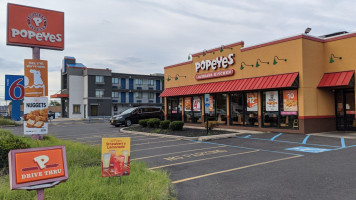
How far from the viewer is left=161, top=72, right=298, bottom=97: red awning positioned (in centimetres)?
1656

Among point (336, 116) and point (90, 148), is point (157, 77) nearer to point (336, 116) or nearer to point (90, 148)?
point (336, 116)

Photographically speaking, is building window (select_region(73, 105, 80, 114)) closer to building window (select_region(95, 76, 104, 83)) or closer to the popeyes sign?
building window (select_region(95, 76, 104, 83))

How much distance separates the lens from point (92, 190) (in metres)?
4.82

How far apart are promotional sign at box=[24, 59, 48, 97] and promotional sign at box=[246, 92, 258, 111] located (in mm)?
12812

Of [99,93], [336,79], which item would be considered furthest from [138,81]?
[336,79]

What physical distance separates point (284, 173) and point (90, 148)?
578 cm

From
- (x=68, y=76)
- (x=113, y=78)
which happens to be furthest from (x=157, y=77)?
(x=68, y=76)

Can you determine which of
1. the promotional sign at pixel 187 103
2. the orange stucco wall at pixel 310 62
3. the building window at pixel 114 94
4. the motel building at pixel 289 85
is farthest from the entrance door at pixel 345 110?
the building window at pixel 114 94

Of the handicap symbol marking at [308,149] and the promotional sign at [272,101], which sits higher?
the promotional sign at [272,101]

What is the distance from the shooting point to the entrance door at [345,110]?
16.8 metres

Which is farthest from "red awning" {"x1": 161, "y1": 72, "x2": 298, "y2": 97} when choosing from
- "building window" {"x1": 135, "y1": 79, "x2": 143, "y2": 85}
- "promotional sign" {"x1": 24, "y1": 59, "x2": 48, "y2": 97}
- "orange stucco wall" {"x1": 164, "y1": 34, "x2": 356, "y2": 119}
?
"building window" {"x1": 135, "y1": 79, "x2": 143, "y2": 85}

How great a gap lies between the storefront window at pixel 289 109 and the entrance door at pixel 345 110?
3226 mm

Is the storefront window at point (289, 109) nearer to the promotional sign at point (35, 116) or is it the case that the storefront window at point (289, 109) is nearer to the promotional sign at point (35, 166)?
the promotional sign at point (35, 116)

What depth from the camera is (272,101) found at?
17797 millimetres
